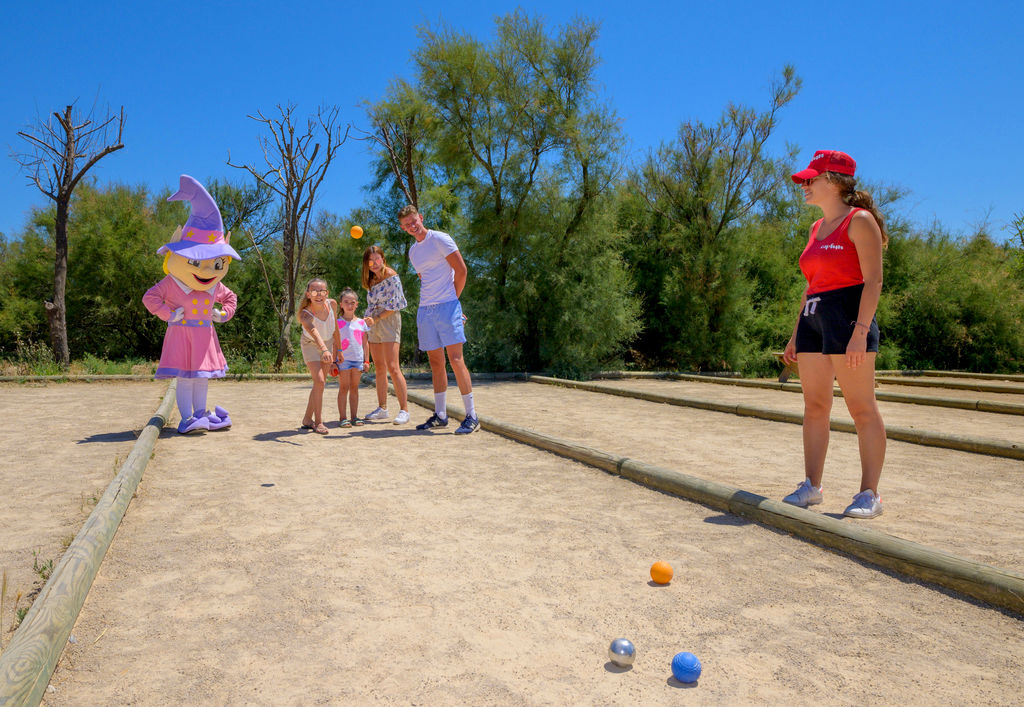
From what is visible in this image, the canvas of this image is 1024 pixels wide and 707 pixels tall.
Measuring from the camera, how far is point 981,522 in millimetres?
3414

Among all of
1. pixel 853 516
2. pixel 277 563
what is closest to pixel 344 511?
pixel 277 563

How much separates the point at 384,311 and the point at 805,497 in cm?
434

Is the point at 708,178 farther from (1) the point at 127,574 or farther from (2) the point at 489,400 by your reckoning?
(1) the point at 127,574

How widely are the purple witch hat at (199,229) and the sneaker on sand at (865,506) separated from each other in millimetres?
5485

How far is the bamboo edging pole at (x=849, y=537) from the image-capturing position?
8.13 ft

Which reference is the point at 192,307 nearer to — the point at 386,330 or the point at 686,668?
the point at 386,330

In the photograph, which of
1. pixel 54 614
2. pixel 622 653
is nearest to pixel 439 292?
pixel 54 614

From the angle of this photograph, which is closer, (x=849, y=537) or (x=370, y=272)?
(x=849, y=537)

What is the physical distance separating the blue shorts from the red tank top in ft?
10.9

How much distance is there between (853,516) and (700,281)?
12.5 metres

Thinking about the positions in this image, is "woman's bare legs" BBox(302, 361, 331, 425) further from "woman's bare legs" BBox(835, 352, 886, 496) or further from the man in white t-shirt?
"woman's bare legs" BBox(835, 352, 886, 496)

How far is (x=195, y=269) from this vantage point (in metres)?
6.27

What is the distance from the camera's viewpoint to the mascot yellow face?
20.5ft

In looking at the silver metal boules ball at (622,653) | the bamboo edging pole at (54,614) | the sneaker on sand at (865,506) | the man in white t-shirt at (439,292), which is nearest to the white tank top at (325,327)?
the man in white t-shirt at (439,292)
